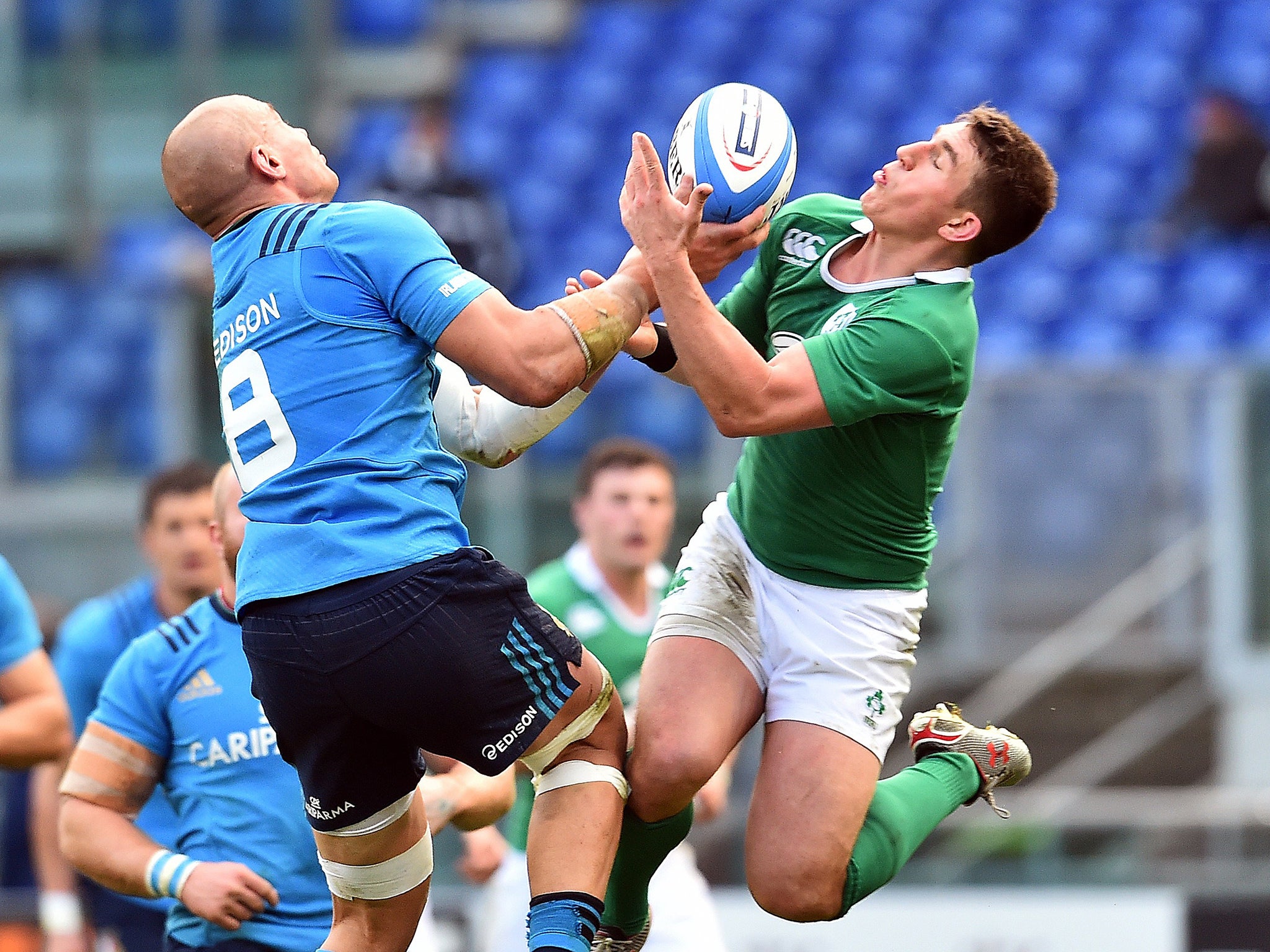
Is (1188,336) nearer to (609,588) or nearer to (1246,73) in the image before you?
(1246,73)

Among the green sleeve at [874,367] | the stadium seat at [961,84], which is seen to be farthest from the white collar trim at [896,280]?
the stadium seat at [961,84]

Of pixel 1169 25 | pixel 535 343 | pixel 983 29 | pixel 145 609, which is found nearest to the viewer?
pixel 535 343

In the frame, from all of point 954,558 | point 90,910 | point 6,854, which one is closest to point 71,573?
point 6,854

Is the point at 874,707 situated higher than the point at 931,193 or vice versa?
the point at 931,193

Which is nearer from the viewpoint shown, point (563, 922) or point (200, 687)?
point (563, 922)

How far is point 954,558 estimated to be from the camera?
905 cm

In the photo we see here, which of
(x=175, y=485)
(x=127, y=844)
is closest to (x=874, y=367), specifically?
(x=127, y=844)

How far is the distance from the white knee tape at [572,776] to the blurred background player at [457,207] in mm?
6994

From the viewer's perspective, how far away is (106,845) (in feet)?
14.9

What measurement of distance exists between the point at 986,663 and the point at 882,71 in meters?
5.81

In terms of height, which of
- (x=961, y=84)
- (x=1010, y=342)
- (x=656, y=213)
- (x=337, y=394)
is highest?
(x=961, y=84)

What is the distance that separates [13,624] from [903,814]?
2591 mm

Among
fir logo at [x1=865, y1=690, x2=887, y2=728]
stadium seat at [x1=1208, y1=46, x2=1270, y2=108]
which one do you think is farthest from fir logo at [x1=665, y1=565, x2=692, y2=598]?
stadium seat at [x1=1208, y1=46, x2=1270, y2=108]

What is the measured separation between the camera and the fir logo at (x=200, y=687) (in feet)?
15.1
